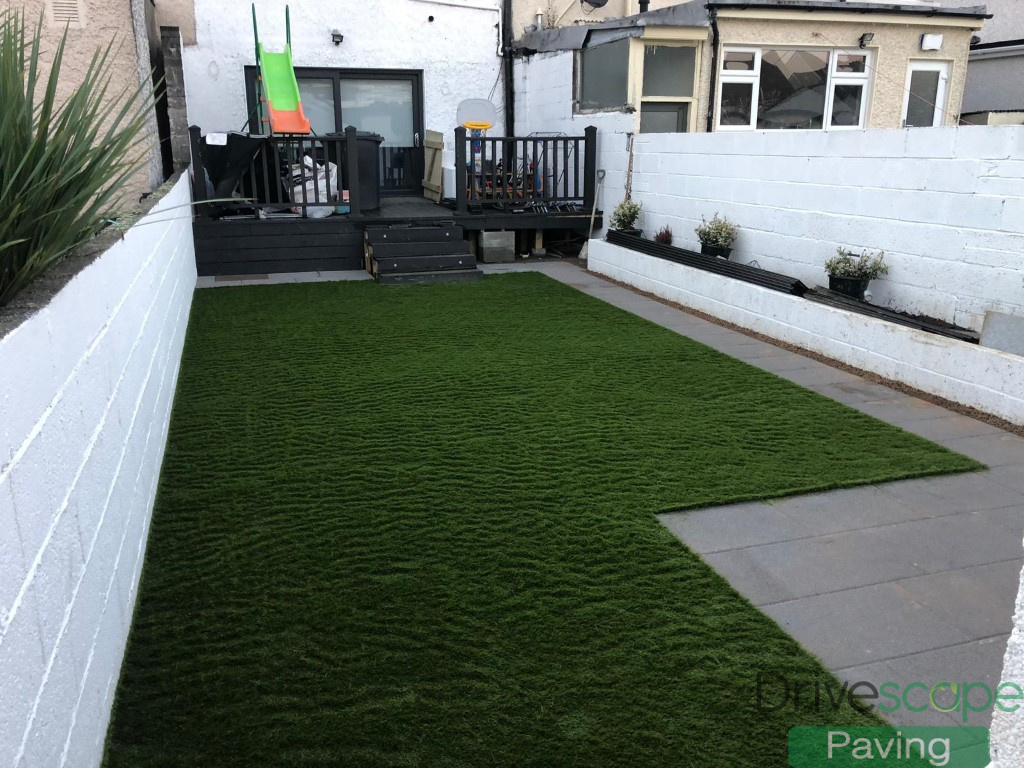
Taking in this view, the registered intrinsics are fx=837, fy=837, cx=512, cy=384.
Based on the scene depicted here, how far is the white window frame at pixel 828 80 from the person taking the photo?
10.9m

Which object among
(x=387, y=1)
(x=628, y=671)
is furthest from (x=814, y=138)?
(x=387, y=1)

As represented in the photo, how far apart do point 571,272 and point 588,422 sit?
5.24 m

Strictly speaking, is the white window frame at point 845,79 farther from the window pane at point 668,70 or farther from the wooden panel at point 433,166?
the wooden panel at point 433,166

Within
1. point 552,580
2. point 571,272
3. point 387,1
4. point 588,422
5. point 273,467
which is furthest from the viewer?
point 387,1

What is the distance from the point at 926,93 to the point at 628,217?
5.49m

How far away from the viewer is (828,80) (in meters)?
11.3

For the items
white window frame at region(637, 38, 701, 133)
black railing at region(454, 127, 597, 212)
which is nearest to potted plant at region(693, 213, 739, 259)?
black railing at region(454, 127, 597, 212)

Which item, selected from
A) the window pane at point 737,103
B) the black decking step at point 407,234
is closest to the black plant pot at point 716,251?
the black decking step at point 407,234

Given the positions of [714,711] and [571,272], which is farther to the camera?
[571,272]

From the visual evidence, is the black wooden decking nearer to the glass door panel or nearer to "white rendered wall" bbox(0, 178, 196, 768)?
the glass door panel

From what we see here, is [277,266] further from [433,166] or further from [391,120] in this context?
[391,120]

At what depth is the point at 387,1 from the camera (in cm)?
1168

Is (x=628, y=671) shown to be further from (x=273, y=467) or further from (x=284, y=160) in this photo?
(x=284, y=160)

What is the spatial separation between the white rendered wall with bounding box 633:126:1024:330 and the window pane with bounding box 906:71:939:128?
5185mm
